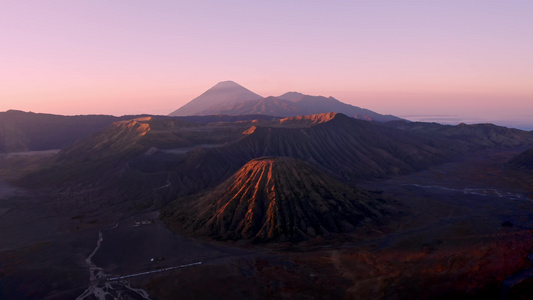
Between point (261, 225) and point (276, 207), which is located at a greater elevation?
point (276, 207)

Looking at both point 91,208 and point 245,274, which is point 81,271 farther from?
point 91,208

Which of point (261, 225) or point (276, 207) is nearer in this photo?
point (261, 225)

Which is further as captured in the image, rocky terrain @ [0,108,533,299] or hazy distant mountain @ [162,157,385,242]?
hazy distant mountain @ [162,157,385,242]

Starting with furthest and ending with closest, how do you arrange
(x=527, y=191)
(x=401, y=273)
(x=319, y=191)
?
(x=527, y=191), (x=319, y=191), (x=401, y=273)

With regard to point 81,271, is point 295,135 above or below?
above

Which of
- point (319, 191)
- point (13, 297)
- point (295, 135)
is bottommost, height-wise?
point (13, 297)

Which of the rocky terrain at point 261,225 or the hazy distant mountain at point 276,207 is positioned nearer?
the rocky terrain at point 261,225

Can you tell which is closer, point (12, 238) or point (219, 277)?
point (219, 277)

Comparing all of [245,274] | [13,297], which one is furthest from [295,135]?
[13,297]
